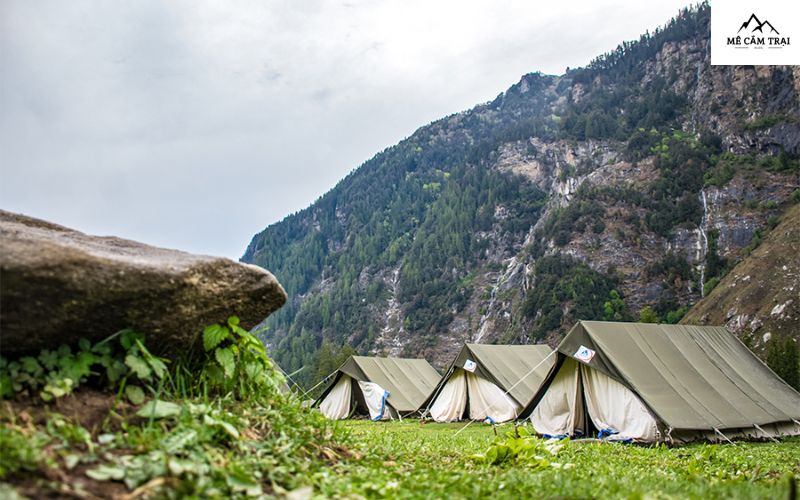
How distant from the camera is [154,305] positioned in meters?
3.93

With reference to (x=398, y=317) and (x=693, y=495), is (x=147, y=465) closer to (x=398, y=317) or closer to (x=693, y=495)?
(x=693, y=495)

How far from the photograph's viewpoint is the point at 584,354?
13.1 m

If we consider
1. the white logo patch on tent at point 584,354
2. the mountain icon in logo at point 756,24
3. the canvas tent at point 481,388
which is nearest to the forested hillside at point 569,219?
the mountain icon in logo at point 756,24

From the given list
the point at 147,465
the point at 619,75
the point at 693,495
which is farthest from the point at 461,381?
the point at 619,75

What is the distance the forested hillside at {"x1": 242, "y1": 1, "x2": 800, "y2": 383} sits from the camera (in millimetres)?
79438

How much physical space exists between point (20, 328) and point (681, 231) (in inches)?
3592

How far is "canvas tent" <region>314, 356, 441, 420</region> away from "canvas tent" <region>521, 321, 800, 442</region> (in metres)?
10.1

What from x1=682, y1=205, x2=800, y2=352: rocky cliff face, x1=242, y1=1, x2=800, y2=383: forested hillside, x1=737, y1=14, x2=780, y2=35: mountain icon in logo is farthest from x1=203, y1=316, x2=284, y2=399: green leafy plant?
x1=242, y1=1, x2=800, y2=383: forested hillside

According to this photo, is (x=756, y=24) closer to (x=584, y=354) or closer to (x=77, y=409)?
(x=584, y=354)

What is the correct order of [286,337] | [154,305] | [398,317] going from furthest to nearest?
[286,337], [398,317], [154,305]

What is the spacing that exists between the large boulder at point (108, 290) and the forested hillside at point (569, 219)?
2056 inches

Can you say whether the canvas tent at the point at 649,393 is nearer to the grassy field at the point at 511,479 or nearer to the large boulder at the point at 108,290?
the grassy field at the point at 511,479

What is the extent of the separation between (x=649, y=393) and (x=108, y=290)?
11.5 m

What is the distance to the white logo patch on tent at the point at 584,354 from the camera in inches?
512
